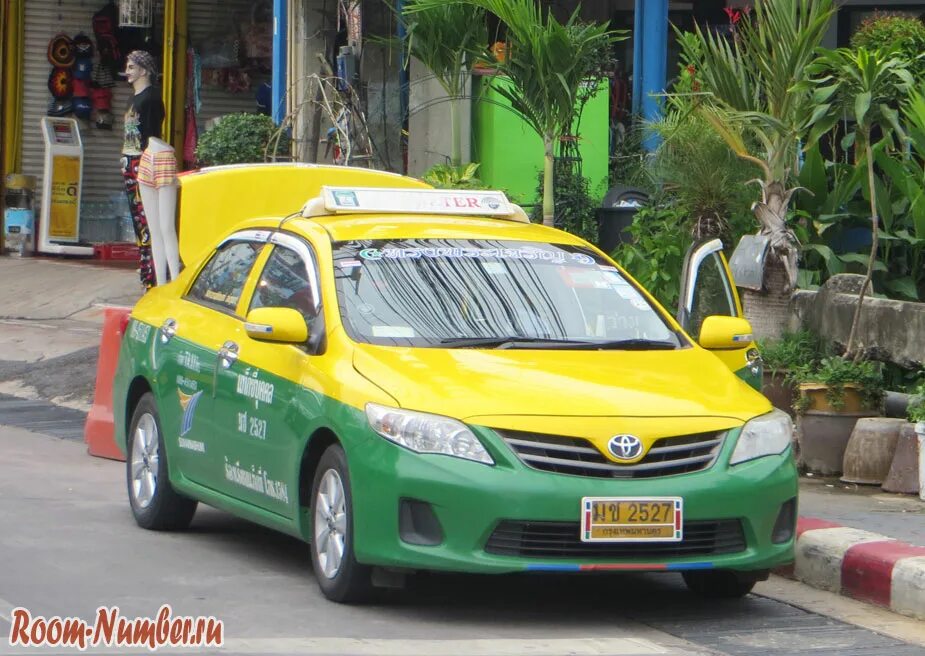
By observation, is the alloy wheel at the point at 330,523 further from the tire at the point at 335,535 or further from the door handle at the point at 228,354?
the door handle at the point at 228,354

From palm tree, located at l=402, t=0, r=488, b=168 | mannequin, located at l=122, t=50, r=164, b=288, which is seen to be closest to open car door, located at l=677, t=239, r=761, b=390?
palm tree, located at l=402, t=0, r=488, b=168

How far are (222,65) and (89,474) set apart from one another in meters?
10.6

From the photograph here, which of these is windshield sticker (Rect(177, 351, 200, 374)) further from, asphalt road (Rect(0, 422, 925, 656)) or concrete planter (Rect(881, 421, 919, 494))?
concrete planter (Rect(881, 421, 919, 494))

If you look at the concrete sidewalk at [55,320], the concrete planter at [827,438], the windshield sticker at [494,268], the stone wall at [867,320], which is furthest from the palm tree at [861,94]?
the concrete sidewalk at [55,320]

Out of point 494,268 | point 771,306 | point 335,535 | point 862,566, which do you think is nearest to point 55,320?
point 771,306

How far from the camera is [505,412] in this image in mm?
6770

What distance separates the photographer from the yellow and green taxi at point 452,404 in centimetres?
673

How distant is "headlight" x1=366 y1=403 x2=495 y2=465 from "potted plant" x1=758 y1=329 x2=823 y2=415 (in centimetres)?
448

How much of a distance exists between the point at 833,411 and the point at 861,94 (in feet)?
6.50

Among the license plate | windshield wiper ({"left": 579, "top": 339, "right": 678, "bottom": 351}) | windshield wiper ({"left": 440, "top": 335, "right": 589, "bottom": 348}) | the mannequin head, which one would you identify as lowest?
the license plate

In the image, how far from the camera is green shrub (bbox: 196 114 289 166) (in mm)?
16047

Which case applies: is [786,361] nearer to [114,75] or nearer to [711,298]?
[711,298]

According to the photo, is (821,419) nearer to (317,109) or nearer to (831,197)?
(831,197)

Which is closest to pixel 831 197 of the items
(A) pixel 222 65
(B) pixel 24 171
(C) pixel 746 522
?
(C) pixel 746 522
